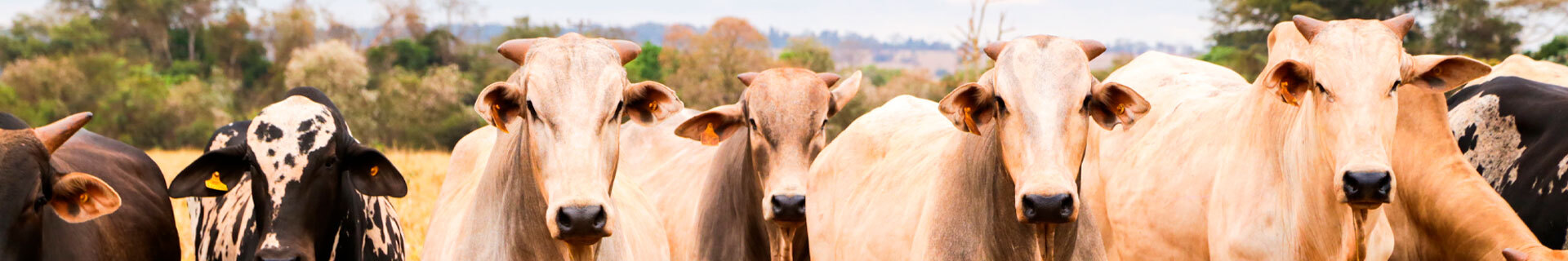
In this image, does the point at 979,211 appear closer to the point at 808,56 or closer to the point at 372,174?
the point at 372,174

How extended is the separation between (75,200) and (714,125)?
9.20 ft

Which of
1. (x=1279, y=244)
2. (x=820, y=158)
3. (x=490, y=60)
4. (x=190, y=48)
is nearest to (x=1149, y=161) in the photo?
(x=1279, y=244)

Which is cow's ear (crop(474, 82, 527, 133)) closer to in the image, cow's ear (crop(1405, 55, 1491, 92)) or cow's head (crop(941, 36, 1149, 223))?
cow's head (crop(941, 36, 1149, 223))

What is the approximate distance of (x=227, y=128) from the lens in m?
7.82

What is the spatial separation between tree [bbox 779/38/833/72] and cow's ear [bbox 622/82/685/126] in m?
25.5

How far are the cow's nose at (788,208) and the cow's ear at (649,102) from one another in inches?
63.2

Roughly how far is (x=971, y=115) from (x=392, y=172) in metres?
2.47

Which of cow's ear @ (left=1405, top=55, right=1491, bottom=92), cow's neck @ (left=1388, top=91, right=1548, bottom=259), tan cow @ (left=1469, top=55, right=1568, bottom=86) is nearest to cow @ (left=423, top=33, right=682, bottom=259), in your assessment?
cow's ear @ (left=1405, top=55, right=1491, bottom=92)

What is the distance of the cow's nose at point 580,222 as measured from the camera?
389 centimetres

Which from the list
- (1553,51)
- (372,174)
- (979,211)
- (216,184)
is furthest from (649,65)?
(979,211)

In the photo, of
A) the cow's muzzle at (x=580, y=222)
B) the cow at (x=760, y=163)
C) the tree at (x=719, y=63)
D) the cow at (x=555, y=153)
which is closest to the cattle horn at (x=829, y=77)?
the cow at (x=760, y=163)

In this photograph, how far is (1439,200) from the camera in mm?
6238

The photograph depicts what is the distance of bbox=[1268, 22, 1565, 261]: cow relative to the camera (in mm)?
5871

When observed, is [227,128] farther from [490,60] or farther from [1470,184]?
[490,60]
